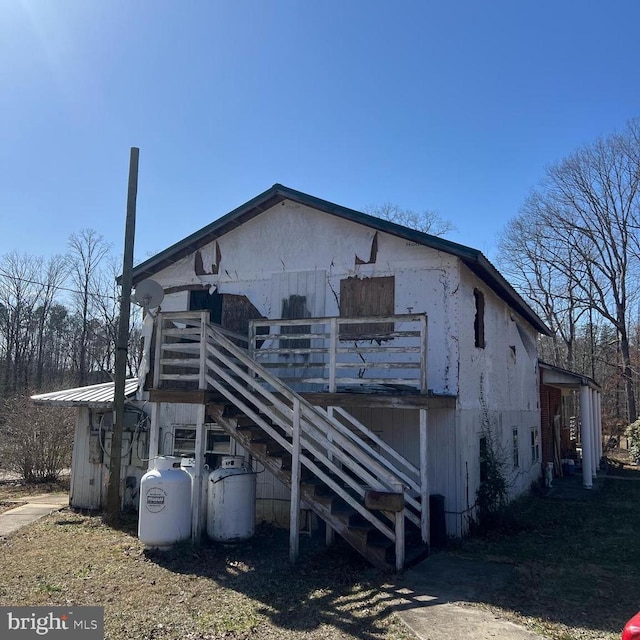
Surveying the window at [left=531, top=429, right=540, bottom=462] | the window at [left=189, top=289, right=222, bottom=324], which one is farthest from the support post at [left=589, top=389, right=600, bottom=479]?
the window at [left=189, top=289, right=222, bottom=324]

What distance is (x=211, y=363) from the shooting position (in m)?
9.26

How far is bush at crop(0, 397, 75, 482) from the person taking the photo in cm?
1631

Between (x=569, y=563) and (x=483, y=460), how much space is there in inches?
119

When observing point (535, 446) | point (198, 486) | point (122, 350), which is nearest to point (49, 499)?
point (122, 350)

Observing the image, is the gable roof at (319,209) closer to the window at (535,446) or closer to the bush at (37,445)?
the window at (535,446)

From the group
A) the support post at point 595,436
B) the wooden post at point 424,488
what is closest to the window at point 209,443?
the wooden post at point 424,488

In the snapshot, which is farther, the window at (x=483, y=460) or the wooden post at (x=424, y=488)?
the window at (x=483, y=460)

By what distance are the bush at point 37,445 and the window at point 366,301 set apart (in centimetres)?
1055

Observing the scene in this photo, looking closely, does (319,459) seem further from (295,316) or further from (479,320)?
(479,320)

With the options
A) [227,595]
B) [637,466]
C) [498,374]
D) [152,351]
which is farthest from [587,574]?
[637,466]

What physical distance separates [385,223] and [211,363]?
408 centimetres

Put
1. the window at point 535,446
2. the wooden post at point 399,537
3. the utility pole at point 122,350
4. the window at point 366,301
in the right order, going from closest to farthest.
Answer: the wooden post at point 399,537 → the utility pole at point 122,350 → the window at point 366,301 → the window at point 535,446

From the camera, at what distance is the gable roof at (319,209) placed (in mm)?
10000

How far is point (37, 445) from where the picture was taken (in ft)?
53.6
